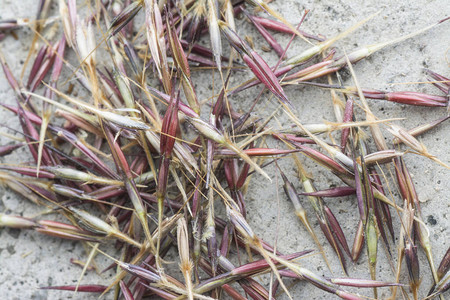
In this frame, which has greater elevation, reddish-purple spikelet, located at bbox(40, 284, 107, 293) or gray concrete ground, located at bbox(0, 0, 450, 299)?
gray concrete ground, located at bbox(0, 0, 450, 299)

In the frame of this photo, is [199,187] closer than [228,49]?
Yes

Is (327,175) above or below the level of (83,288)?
above

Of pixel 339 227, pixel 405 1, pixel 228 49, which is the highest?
pixel 405 1

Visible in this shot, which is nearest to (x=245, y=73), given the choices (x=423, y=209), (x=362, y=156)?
(x=362, y=156)

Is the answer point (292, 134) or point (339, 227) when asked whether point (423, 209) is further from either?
point (292, 134)

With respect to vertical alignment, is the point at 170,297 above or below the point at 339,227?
below

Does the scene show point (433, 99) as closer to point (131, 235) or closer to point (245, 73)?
point (245, 73)

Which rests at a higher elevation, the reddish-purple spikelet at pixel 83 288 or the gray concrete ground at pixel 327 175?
the gray concrete ground at pixel 327 175
